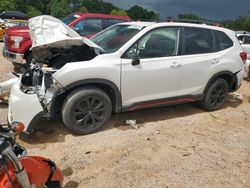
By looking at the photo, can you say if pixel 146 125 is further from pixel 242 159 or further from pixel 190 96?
pixel 242 159

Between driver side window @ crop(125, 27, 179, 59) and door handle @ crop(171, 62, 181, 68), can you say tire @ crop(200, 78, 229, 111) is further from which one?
driver side window @ crop(125, 27, 179, 59)

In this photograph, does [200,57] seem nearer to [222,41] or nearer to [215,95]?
[222,41]

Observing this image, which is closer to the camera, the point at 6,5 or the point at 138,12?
the point at 6,5

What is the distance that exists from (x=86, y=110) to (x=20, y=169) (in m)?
2.85

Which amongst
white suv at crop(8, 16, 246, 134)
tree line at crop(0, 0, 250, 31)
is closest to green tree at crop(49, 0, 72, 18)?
tree line at crop(0, 0, 250, 31)

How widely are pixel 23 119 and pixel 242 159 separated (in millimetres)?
3288

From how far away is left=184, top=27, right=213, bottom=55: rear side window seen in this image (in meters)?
5.91

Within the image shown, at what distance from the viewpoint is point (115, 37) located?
5.85m

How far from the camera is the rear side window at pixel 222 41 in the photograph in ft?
21.0

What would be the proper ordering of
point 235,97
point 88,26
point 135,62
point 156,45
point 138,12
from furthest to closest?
point 138,12, point 88,26, point 235,97, point 156,45, point 135,62

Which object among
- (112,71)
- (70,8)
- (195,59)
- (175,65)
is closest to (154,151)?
(112,71)

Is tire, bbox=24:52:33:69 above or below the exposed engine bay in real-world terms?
below

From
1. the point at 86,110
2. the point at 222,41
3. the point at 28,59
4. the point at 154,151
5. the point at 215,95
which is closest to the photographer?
the point at 154,151

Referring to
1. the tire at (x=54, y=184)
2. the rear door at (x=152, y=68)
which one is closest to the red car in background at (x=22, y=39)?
the rear door at (x=152, y=68)
